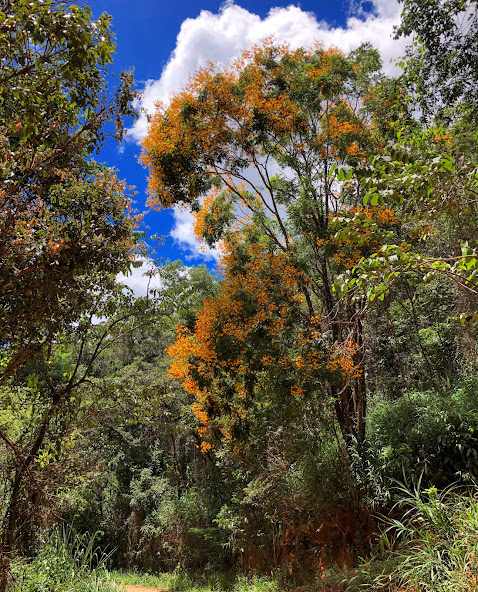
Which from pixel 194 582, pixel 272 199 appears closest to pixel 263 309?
pixel 272 199

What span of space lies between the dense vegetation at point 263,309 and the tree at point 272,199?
43 mm

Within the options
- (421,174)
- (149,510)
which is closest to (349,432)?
(421,174)

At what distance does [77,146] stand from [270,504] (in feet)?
25.4

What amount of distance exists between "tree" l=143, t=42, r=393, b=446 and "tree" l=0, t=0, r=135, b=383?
3704 millimetres

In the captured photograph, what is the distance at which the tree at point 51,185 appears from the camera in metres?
2.13

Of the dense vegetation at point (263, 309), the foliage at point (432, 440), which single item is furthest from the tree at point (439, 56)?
the foliage at point (432, 440)

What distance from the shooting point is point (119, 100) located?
307 cm

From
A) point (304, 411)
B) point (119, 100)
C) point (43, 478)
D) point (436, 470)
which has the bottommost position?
point (436, 470)

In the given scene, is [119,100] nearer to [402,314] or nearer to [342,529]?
[342,529]

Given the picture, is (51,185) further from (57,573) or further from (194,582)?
(194,582)

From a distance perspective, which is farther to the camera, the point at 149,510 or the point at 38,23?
the point at 149,510

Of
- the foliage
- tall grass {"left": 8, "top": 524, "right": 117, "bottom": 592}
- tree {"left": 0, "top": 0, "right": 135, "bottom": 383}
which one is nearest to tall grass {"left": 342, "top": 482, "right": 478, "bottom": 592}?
the foliage

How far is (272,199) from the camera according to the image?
8.41 meters

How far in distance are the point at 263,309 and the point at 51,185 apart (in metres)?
4.40
